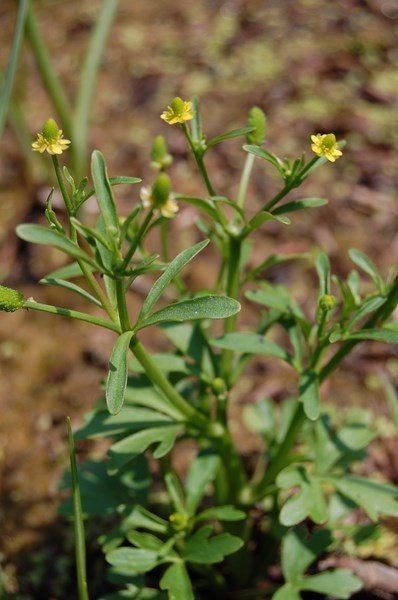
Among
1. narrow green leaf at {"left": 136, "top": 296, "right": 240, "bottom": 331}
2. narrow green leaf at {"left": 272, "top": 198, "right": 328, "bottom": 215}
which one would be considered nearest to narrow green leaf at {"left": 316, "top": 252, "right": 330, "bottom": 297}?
narrow green leaf at {"left": 272, "top": 198, "right": 328, "bottom": 215}

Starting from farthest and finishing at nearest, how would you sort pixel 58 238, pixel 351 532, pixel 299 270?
pixel 299 270
pixel 351 532
pixel 58 238

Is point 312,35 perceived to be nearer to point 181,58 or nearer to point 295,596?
point 181,58

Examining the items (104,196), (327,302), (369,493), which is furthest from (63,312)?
(369,493)

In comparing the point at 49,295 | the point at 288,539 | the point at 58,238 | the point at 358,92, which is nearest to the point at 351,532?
the point at 288,539

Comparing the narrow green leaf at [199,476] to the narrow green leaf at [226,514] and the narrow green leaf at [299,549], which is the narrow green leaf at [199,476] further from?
the narrow green leaf at [299,549]

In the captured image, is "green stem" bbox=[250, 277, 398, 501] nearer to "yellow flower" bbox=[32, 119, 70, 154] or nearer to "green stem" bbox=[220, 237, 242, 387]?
"green stem" bbox=[220, 237, 242, 387]
